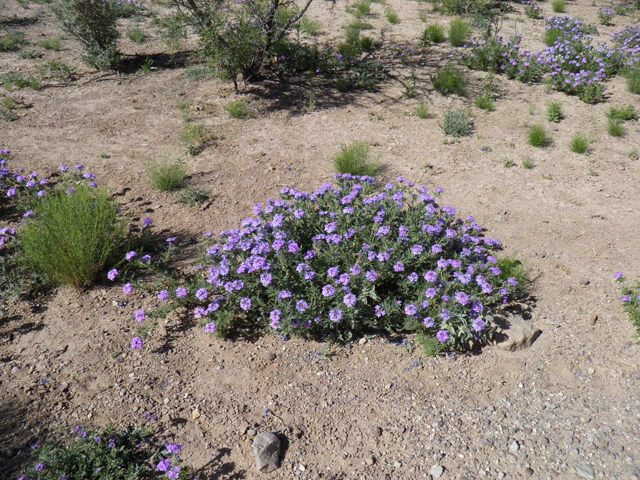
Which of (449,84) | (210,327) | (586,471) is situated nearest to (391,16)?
(449,84)

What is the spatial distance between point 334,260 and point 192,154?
3.03m

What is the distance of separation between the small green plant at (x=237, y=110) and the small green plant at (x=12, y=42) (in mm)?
4971

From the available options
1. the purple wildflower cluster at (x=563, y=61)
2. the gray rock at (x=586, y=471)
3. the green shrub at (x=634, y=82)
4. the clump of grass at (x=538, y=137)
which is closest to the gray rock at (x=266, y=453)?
the gray rock at (x=586, y=471)

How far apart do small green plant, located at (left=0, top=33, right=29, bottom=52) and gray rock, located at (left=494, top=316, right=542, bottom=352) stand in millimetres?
9523

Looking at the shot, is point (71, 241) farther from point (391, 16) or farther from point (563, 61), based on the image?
point (391, 16)

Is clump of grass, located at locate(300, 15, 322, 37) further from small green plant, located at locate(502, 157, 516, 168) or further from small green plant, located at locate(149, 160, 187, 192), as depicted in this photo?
small green plant, located at locate(502, 157, 516, 168)

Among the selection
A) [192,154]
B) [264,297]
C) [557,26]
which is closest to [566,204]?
[264,297]

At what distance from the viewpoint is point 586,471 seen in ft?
7.92

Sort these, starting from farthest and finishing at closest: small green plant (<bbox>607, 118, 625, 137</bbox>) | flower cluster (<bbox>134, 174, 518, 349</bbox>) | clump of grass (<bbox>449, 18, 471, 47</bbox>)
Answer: clump of grass (<bbox>449, 18, 471, 47</bbox>) → small green plant (<bbox>607, 118, 625, 137</bbox>) → flower cluster (<bbox>134, 174, 518, 349</bbox>)

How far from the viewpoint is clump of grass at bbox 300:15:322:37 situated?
27.6ft

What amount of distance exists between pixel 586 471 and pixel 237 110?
18.0 ft

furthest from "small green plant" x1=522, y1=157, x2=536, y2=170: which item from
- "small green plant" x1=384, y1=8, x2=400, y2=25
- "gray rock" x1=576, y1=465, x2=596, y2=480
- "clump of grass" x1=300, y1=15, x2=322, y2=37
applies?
"small green plant" x1=384, y1=8, x2=400, y2=25

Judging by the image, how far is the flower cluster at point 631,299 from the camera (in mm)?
3281

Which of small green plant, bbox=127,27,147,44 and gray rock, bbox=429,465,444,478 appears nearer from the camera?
gray rock, bbox=429,465,444,478
